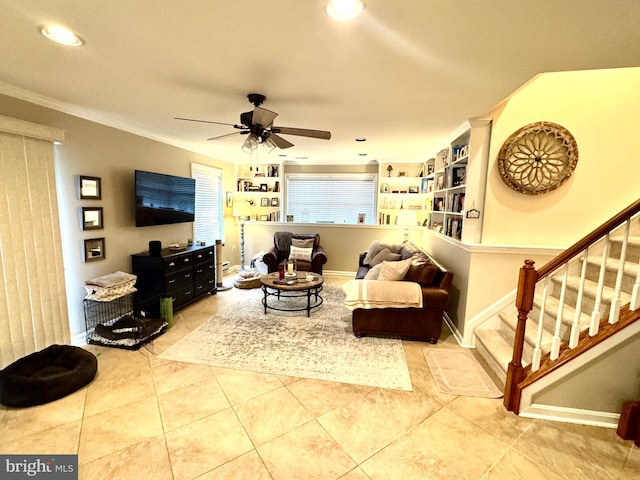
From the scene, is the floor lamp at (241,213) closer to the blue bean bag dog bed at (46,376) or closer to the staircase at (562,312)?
the blue bean bag dog bed at (46,376)

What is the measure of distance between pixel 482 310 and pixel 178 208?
440 cm

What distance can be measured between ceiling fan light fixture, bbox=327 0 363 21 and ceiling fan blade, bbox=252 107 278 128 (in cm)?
100

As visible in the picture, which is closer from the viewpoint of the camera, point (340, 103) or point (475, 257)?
point (340, 103)

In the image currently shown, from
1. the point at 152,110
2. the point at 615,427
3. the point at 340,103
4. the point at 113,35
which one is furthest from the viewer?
the point at 152,110

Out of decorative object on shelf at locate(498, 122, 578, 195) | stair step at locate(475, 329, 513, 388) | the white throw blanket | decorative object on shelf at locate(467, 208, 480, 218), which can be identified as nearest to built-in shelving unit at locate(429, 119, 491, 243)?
decorative object on shelf at locate(467, 208, 480, 218)

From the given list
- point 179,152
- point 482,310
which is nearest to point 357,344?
point 482,310

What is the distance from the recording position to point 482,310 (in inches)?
119

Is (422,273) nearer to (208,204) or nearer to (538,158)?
(538,158)

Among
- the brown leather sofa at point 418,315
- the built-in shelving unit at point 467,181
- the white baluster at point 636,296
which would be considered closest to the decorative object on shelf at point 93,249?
the brown leather sofa at point 418,315

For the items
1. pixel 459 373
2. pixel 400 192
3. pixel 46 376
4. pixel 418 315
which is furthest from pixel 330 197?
pixel 46 376

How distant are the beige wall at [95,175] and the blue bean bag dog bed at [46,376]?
68 centimetres

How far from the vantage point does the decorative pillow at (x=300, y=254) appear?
5.35 meters

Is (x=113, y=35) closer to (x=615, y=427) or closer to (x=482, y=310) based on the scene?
(x=482, y=310)

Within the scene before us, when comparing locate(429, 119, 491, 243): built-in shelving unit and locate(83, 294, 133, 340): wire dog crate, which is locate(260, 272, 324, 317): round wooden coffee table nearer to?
locate(83, 294, 133, 340): wire dog crate
